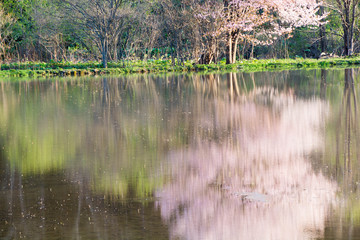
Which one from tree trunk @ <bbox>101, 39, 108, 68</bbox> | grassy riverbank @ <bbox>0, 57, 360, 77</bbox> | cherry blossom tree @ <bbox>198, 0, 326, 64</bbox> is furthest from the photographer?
cherry blossom tree @ <bbox>198, 0, 326, 64</bbox>

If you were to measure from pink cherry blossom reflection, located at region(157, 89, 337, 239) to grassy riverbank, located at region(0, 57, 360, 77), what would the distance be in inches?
909

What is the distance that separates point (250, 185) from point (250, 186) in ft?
0.17

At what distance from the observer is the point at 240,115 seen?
14227 millimetres

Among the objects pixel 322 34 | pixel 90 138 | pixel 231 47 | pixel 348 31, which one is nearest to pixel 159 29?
pixel 231 47

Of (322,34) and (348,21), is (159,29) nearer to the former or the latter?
(348,21)

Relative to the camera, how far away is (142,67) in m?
36.4

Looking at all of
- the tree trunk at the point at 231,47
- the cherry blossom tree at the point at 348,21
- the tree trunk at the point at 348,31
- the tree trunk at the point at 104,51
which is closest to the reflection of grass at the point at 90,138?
the tree trunk at the point at 104,51

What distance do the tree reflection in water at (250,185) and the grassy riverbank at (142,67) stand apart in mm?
22594

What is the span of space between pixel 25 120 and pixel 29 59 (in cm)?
2776

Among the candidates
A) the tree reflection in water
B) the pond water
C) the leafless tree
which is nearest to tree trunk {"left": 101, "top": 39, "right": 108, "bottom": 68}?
the leafless tree

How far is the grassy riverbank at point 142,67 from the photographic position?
114 ft

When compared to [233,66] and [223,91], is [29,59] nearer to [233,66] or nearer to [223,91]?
[233,66]

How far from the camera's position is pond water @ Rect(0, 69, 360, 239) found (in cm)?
618

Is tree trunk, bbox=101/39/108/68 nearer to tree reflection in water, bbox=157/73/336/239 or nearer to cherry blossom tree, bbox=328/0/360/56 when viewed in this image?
cherry blossom tree, bbox=328/0/360/56
